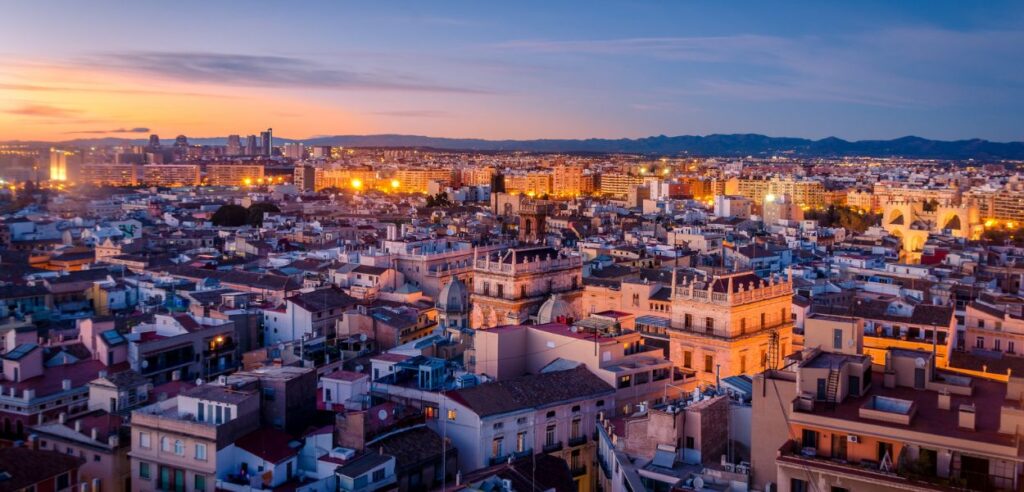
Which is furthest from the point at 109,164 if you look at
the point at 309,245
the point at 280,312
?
the point at 280,312

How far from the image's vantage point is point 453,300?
34312 millimetres

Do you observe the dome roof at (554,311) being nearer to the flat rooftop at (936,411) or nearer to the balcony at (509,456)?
the balcony at (509,456)

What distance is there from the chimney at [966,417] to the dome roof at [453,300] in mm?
22687

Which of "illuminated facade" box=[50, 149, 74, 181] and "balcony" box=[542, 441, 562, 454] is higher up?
"illuminated facade" box=[50, 149, 74, 181]

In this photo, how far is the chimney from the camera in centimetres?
1289

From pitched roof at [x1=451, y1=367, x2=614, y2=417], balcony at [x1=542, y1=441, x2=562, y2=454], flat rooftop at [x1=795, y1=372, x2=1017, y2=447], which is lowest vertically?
balcony at [x1=542, y1=441, x2=562, y2=454]

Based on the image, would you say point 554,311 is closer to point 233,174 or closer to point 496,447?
point 496,447

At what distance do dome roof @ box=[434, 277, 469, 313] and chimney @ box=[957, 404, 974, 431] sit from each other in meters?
22.7

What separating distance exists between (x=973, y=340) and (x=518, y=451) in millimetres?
18117

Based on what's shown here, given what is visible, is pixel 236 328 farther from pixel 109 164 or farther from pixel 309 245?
pixel 109 164

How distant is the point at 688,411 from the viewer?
17.7 metres

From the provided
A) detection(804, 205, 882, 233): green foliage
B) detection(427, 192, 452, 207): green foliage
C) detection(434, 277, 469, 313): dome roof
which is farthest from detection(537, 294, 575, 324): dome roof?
detection(427, 192, 452, 207): green foliage

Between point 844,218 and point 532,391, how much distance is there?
253ft

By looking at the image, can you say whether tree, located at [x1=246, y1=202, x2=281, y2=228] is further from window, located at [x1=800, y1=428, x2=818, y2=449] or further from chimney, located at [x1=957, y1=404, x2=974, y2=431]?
chimney, located at [x1=957, y1=404, x2=974, y2=431]
